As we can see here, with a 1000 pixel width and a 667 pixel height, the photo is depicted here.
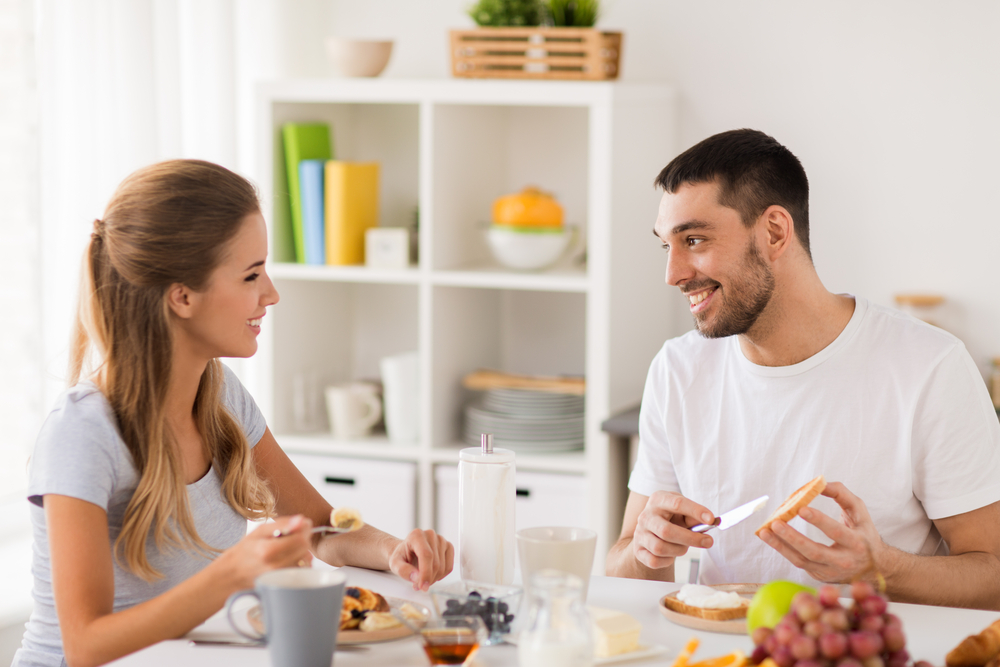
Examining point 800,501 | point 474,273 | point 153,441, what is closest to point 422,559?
point 153,441

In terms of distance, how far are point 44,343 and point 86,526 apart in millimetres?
1363

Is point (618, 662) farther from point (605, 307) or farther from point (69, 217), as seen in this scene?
point (69, 217)

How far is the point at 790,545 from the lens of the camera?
129 centimetres

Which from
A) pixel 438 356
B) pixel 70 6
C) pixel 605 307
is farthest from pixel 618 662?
pixel 70 6

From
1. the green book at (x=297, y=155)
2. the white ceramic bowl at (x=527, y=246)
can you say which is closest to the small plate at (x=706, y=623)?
the white ceramic bowl at (x=527, y=246)

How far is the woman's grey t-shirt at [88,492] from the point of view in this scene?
122cm

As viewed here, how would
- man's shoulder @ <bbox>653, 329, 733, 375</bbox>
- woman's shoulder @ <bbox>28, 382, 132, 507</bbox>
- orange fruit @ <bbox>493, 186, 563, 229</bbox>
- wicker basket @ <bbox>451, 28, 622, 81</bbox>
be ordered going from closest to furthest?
woman's shoulder @ <bbox>28, 382, 132, 507</bbox>, man's shoulder @ <bbox>653, 329, 733, 375</bbox>, wicker basket @ <bbox>451, 28, 622, 81</bbox>, orange fruit @ <bbox>493, 186, 563, 229</bbox>

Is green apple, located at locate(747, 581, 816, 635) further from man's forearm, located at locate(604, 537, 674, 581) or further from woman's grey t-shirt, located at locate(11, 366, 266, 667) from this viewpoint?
woman's grey t-shirt, located at locate(11, 366, 266, 667)

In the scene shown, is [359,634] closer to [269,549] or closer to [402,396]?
[269,549]

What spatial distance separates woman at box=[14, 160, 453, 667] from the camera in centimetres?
119

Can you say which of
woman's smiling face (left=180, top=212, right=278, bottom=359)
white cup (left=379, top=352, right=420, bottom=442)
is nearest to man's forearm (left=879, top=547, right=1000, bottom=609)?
woman's smiling face (left=180, top=212, right=278, bottom=359)

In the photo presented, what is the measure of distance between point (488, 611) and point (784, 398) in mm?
718

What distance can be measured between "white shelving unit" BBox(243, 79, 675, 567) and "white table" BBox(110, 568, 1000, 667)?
48.6 inches

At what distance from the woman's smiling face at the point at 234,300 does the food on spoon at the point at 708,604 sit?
0.66 metres
